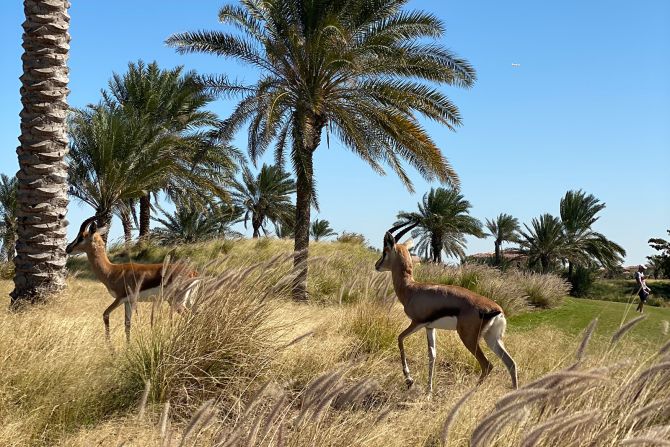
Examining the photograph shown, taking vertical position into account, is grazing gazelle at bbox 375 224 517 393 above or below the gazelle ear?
below

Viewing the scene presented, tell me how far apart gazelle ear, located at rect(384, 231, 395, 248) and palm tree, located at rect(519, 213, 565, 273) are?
28485mm

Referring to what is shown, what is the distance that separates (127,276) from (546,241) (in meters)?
29.4

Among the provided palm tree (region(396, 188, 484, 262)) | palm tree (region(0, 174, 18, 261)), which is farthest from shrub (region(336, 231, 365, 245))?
palm tree (region(0, 174, 18, 261))

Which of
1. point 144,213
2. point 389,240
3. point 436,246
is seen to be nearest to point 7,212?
point 144,213

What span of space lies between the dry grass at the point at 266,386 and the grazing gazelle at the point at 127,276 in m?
0.24

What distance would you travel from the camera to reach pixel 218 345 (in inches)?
196

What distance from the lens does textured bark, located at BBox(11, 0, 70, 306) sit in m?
8.80

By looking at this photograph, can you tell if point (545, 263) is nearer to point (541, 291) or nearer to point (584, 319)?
point (541, 291)

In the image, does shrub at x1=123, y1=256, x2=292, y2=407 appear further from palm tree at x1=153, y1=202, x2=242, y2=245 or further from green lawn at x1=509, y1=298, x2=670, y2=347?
palm tree at x1=153, y1=202, x2=242, y2=245

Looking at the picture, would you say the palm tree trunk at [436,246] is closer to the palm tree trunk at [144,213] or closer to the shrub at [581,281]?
the shrub at [581,281]

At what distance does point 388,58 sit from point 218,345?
1131 centimetres

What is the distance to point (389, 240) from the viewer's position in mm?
6180

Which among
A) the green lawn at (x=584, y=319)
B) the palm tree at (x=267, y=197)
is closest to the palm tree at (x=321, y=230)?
the palm tree at (x=267, y=197)

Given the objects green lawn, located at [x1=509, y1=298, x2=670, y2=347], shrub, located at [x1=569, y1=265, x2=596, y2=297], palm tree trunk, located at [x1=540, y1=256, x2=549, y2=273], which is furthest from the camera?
palm tree trunk, located at [x1=540, y1=256, x2=549, y2=273]
